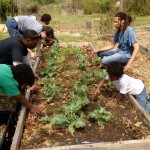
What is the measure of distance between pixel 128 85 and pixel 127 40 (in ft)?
5.61

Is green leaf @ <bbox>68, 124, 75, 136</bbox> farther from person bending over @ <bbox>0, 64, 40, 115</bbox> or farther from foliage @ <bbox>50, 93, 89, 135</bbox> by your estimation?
person bending over @ <bbox>0, 64, 40, 115</bbox>

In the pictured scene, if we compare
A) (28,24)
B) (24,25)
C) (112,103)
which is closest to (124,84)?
(112,103)

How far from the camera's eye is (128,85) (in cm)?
511

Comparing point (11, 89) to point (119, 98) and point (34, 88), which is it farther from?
point (119, 98)

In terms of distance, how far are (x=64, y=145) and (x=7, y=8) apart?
2408 centimetres

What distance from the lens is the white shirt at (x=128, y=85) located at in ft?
16.3

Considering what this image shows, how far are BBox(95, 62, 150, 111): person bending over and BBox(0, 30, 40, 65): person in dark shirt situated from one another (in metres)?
1.34

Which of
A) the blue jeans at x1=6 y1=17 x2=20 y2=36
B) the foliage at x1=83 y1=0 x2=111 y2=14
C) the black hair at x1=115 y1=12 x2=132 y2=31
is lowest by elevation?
the foliage at x1=83 y1=0 x2=111 y2=14

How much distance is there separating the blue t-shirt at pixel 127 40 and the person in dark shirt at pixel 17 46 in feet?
7.58

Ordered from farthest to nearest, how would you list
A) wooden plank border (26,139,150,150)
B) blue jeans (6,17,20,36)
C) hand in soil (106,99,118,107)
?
blue jeans (6,17,20,36) → hand in soil (106,99,118,107) → wooden plank border (26,139,150,150)

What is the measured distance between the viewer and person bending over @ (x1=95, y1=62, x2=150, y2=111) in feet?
15.7

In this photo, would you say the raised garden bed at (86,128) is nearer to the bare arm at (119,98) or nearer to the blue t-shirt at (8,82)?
the bare arm at (119,98)

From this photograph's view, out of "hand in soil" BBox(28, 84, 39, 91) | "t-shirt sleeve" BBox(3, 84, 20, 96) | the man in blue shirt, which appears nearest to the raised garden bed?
"hand in soil" BBox(28, 84, 39, 91)

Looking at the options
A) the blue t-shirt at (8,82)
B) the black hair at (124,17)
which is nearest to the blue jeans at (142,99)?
the black hair at (124,17)
